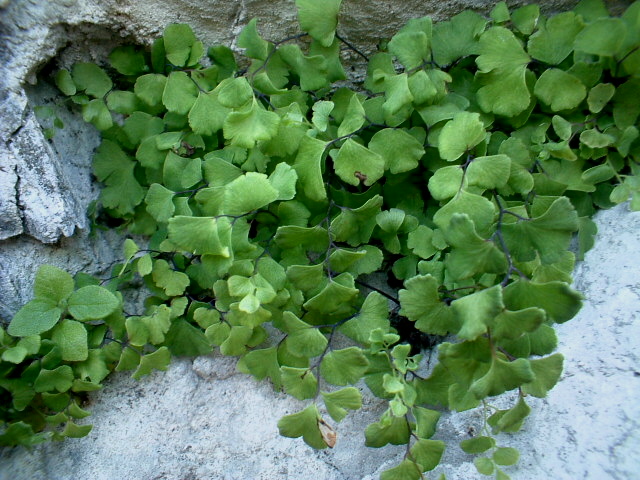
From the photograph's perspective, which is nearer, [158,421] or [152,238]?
[158,421]

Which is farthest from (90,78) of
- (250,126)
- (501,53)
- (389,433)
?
(389,433)

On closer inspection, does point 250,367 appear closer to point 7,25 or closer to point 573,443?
point 573,443

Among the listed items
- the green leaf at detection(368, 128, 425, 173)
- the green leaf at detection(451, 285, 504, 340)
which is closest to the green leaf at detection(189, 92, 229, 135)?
the green leaf at detection(368, 128, 425, 173)

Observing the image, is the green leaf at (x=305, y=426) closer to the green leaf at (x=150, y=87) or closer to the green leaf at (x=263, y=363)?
the green leaf at (x=263, y=363)

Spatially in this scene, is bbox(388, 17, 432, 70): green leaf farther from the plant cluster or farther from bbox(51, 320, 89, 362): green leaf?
bbox(51, 320, 89, 362): green leaf

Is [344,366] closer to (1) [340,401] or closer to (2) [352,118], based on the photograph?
(1) [340,401]

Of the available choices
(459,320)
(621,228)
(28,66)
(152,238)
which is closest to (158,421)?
(152,238)
